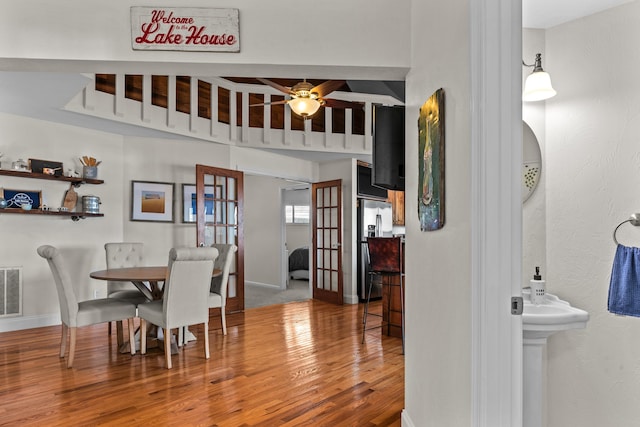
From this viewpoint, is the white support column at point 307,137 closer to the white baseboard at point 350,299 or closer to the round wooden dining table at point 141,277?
the white baseboard at point 350,299

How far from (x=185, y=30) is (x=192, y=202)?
352cm

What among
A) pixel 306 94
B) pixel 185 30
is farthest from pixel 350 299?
pixel 185 30

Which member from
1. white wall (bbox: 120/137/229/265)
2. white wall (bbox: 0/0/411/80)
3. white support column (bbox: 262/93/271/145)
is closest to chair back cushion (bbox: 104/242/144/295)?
white wall (bbox: 120/137/229/265)

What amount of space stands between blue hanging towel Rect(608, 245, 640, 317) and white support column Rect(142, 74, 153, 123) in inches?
183

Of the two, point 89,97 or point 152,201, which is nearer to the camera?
point 89,97

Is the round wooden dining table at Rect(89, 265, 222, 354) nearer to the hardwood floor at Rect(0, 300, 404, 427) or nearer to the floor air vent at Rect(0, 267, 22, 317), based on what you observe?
the hardwood floor at Rect(0, 300, 404, 427)

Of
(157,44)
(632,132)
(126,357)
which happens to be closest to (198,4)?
(157,44)

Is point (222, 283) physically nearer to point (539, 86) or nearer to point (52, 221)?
point (52, 221)

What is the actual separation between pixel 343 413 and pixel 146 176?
398 cm

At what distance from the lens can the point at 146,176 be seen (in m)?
5.10

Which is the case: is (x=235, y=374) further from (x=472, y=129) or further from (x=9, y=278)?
(x=9, y=278)

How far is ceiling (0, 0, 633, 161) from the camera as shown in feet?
6.32

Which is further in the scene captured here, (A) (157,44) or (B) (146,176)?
(B) (146,176)

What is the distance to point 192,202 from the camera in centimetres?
540
